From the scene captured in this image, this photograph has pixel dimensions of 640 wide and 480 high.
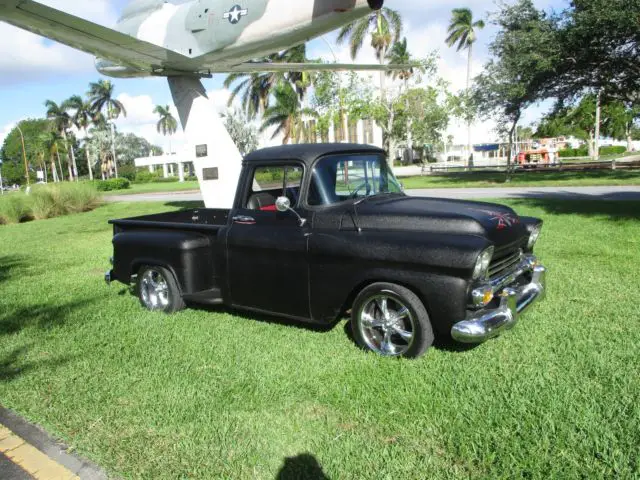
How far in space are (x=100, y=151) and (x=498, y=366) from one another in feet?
282

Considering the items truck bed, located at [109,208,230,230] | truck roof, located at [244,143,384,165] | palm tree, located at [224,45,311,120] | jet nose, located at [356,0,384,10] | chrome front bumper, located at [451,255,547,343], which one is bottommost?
chrome front bumper, located at [451,255,547,343]

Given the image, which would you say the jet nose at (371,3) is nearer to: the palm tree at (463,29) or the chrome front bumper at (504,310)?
the chrome front bumper at (504,310)

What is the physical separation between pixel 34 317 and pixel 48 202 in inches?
627

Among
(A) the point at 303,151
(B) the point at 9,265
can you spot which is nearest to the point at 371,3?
(A) the point at 303,151

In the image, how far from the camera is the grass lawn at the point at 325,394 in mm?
2941

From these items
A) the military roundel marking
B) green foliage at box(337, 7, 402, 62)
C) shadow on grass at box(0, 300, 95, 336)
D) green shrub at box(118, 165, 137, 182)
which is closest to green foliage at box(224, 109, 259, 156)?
green foliage at box(337, 7, 402, 62)

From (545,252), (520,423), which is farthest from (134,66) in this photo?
(520,423)

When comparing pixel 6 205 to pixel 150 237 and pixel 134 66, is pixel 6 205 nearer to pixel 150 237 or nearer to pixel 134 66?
pixel 134 66

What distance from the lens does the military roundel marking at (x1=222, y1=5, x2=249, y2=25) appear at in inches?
380

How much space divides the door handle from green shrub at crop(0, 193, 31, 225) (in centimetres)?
1741

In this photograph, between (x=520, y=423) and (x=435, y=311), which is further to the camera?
(x=435, y=311)

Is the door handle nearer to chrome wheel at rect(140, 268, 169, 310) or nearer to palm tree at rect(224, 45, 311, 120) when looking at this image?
chrome wheel at rect(140, 268, 169, 310)

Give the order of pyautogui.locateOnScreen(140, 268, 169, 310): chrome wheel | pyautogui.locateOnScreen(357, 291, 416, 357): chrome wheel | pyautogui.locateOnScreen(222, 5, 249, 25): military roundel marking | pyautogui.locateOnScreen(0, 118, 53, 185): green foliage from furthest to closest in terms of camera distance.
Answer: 1. pyautogui.locateOnScreen(0, 118, 53, 185): green foliage
2. pyautogui.locateOnScreen(222, 5, 249, 25): military roundel marking
3. pyautogui.locateOnScreen(140, 268, 169, 310): chrome wheel
4. pyautogui.locateOnScreen(357, 291, 416, 357): chrome wheel

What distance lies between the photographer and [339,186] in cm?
482
